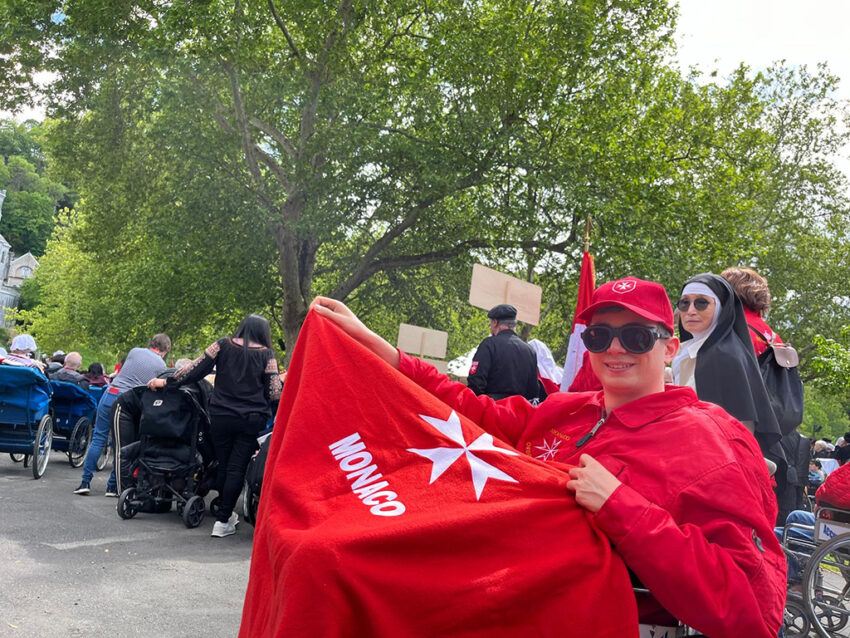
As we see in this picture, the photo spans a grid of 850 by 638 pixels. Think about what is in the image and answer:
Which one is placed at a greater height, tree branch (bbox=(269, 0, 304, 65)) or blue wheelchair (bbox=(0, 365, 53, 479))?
tree branch (bbox=(269, 0, 304, 65))

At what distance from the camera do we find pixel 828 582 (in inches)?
229

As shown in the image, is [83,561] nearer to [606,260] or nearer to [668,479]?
[668,479]

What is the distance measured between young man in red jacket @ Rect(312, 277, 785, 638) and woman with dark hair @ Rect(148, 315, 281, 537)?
6.09m

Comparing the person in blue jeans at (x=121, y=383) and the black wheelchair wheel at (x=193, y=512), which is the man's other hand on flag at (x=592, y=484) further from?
the person in blue jeans at (x=121, y=383)

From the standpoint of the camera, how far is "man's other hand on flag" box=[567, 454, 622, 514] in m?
2.09

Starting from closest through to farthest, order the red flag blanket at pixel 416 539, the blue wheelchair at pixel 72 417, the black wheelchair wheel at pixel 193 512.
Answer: the red flag blanket at pixel 416 539 < the black wheelchair wheel at pixel 193 512 < the blue wheelchair at pixel 72 417

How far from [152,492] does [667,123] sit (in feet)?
59.4

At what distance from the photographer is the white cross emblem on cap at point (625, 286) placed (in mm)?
2447

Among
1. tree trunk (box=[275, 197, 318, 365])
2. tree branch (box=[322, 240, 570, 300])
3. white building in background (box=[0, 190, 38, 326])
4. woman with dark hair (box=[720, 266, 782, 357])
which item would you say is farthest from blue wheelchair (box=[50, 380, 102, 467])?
white building in background (box=[0, 190, 38, 326])

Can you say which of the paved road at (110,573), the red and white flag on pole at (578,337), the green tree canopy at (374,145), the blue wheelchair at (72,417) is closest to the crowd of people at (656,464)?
the paved road at (110,573)

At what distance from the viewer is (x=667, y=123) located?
22.5m

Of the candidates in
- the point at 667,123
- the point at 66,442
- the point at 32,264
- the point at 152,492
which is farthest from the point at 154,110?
the point at 32,264

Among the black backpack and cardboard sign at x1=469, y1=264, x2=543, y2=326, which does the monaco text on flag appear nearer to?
the black backpack

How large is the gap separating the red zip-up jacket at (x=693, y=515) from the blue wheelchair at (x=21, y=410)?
34.6 feet
